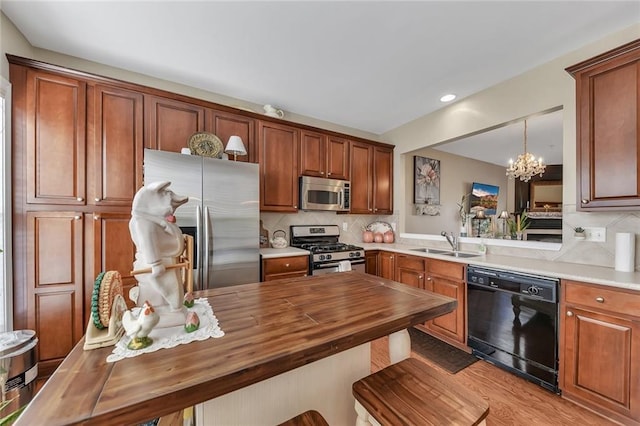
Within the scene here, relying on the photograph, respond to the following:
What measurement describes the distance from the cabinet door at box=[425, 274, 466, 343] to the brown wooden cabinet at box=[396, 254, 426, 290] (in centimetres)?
11

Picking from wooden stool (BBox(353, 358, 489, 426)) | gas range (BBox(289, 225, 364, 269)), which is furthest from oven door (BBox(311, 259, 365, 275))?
wooden stool (BBox(353, 358, 489, 426))

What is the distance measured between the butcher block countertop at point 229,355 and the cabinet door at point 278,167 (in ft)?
5.97

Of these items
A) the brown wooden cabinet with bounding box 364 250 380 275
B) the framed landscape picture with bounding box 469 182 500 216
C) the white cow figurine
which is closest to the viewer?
the white cow figurine

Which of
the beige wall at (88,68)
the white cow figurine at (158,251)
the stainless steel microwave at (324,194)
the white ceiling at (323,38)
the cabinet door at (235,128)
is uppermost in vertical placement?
the white ceiling at (323,38)

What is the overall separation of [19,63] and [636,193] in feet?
14.7

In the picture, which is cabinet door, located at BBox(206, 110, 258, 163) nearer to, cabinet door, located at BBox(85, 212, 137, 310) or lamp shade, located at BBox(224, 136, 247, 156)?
lamp shade, located at BBox(224, 136, 247, 156)

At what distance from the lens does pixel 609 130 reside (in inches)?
70.3

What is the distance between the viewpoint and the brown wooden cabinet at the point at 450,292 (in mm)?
2428

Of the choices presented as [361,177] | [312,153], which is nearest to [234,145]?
[312,153]

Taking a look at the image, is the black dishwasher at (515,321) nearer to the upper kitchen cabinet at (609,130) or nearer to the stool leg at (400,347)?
the upper kitchen cabinet at (609,130)

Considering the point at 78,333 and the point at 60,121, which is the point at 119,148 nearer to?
the point at 60,121

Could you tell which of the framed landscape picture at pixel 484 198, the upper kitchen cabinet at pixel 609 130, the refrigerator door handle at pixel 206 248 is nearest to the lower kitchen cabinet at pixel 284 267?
the refrigerator door handle at pixel 206 248

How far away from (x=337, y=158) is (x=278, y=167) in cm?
90

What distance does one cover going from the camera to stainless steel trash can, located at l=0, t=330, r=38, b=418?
4.89 ft
